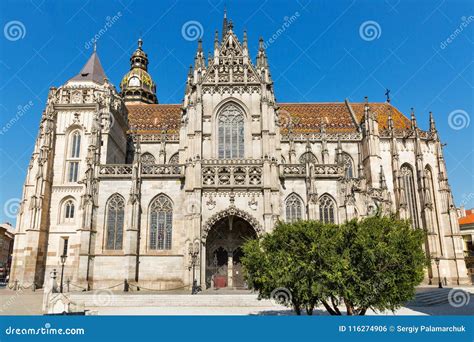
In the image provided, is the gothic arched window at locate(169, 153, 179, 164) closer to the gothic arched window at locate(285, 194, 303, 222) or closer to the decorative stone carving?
the decorative stone carving

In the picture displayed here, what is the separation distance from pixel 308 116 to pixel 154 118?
1884 cm

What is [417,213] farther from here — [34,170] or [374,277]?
[34,170]

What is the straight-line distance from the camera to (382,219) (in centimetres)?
1428

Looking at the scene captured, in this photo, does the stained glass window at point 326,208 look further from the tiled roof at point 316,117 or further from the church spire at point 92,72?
the church spire at point 92,72

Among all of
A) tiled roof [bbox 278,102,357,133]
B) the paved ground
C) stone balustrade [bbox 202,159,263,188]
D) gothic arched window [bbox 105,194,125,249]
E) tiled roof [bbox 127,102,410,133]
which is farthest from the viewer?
tiled roof [bbox 127,102,410,133]

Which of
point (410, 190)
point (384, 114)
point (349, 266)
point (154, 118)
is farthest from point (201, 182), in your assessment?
point (384, 114)

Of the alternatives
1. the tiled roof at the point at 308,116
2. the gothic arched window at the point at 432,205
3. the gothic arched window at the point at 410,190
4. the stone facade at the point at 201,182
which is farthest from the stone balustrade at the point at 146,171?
the gothic arched window at the point at 432,205

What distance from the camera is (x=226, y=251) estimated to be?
28391 mm

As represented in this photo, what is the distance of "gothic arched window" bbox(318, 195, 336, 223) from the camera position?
2828 centimetres

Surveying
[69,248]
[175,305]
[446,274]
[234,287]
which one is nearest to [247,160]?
[234,287]

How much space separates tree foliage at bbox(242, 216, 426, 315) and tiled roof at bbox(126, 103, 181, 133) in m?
29.5

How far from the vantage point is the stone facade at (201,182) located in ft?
88.9

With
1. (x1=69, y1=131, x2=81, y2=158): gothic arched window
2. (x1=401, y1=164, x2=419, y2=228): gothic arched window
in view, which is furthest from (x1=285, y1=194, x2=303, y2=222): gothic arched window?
(x1=69, y1=131, x2=81, y2=158): gothic arched window

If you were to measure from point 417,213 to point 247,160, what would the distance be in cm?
2158
